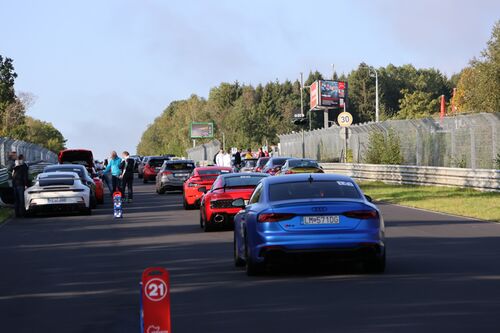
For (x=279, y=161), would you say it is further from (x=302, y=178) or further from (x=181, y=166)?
(x=302, y=178)

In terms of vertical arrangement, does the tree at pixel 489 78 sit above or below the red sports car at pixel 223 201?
above

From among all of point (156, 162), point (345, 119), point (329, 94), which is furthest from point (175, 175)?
point (329, 94)

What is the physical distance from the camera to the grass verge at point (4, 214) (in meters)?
→ 30.4

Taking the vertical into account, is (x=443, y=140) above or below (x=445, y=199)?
above

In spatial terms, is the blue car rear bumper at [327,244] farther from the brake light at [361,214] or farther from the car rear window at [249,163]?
the car rear window at [249,163]

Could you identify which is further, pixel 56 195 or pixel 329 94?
pixel 329 94

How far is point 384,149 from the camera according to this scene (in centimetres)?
5112

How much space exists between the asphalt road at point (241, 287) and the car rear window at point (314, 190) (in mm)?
1011

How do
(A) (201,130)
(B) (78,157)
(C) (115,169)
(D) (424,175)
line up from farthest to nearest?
(A) (201,130)
(B) (78,157)
(D) (424,175)
(C) (115,169)

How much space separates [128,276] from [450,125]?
94.1 feet

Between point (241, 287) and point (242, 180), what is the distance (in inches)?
419

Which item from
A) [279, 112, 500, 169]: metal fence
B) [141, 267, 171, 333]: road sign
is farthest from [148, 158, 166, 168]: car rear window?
[141, 267, 171, 333]: road sign

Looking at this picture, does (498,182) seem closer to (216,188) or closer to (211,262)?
(216,188)

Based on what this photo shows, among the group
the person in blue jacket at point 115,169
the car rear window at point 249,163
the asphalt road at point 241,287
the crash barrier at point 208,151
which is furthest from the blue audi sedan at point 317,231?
the crash barrier at point 208,151
